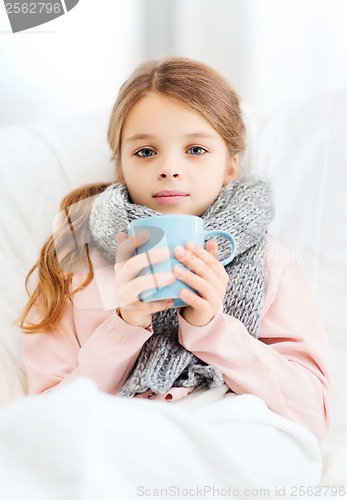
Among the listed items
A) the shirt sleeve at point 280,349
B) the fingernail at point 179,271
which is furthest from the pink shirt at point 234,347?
the fingernail at point 179,271

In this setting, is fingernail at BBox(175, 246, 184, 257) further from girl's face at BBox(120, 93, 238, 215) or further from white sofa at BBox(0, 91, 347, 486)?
white sofa at BBox(0, 91, 347, 486)

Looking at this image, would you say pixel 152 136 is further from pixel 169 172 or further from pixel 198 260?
pixel 198 260

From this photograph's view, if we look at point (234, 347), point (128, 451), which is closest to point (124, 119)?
point (234, 347)

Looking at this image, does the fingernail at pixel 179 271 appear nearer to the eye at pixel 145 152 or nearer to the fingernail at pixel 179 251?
the fingernail at pixel 179 251

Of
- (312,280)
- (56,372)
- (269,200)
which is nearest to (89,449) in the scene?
(56,372)

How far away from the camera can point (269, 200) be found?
948 millimetres

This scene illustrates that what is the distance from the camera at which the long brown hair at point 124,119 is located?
929mm

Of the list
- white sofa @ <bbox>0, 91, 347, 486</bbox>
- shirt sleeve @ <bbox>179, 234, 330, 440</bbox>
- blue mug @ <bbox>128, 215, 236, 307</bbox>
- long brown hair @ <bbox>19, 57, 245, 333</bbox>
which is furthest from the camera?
white sofa @ <bbox>0, 91, 347, 486</bbox>

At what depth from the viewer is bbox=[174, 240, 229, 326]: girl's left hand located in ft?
2.36

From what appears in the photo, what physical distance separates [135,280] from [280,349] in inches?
10.6

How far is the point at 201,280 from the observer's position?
738mm

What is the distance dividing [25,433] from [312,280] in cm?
62

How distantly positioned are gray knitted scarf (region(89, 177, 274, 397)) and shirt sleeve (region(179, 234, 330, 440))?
27mm

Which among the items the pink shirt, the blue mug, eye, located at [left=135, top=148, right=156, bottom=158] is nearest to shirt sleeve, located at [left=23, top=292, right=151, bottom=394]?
the pink shirt
